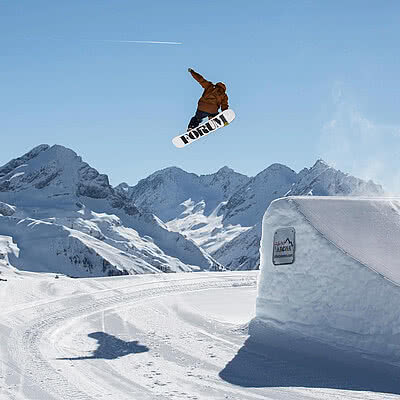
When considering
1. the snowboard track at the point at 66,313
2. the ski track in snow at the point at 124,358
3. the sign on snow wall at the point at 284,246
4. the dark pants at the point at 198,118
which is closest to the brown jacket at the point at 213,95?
the dark pants at the point at 198,118

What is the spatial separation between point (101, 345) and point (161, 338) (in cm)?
135

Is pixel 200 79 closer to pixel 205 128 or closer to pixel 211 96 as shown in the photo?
pixel 211 96

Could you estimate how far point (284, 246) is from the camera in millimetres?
11992

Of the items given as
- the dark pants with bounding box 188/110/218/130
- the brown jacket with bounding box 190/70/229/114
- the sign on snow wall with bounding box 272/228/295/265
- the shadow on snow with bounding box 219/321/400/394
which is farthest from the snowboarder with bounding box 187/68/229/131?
the shadow on snow with bounding box 219/321/400/394

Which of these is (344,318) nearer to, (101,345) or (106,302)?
(101,345)

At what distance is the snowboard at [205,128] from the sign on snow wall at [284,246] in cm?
368

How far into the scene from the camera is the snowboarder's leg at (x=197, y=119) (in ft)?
47.3

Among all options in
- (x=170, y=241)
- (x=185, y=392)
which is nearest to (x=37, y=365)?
(x=185, y=392)

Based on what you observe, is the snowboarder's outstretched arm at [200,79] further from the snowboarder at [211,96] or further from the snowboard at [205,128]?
the snowboard at [205,128]

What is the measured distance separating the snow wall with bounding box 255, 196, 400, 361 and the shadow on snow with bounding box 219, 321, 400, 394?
363 millimetres

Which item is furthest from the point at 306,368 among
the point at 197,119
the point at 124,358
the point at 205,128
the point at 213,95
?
the point at 205,128

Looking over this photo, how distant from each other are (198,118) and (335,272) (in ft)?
19.9

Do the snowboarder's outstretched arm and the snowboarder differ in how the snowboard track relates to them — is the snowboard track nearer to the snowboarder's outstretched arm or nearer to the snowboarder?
the snowboarder

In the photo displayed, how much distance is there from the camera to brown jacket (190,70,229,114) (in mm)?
13914
